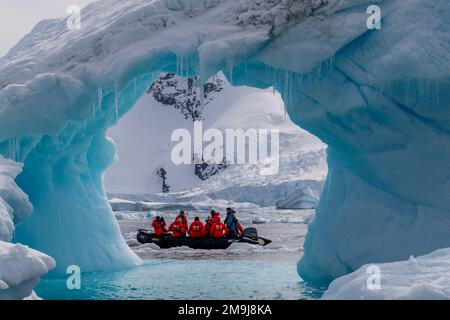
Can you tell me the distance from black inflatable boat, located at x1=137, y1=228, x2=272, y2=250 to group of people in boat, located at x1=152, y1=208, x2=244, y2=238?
0.46ft

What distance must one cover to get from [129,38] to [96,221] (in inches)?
184

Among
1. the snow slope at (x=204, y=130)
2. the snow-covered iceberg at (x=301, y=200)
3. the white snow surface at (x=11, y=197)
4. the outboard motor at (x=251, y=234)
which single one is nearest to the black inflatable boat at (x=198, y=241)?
the outboard motor at (x=251, y=234)

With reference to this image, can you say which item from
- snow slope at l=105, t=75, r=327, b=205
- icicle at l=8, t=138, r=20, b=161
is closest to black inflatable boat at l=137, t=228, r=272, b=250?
icicle at l=8, t=138, r=20, b=161

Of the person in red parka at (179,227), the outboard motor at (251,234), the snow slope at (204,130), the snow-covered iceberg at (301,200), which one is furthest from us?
the snow slope at (204,130)

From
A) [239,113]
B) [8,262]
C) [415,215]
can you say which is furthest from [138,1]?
[239,113]

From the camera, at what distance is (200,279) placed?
41.4 ft

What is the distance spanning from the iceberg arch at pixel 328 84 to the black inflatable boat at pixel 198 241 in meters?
6.37

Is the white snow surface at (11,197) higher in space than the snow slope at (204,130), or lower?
lower

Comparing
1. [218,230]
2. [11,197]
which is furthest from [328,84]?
[218,230]

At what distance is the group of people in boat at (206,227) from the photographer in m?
18.4

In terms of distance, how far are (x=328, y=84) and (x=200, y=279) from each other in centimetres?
458

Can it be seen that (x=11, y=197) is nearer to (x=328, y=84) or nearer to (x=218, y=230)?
(x=328, y=84)

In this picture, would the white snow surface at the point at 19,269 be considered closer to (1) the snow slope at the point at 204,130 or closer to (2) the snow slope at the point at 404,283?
(2) the snow slope at the point at 404,283

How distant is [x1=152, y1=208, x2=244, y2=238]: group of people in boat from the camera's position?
18.4 metres
